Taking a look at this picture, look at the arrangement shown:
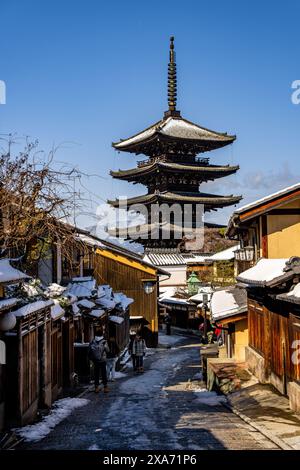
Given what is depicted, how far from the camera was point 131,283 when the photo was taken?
1401 inches

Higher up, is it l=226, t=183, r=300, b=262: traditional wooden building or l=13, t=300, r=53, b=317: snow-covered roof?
l=226, t=183, r=300, b=262: traditional wooden building

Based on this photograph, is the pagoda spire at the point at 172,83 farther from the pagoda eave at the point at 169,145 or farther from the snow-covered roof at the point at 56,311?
the snow-covered roof at the point at 56,311

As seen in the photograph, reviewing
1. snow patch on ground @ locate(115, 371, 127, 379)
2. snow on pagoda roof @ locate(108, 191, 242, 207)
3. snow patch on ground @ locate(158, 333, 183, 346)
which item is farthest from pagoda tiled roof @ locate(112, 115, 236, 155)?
snow patch on ground @ locate(115, 371, 127, 379)

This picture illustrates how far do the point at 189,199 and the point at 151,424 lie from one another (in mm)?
43219

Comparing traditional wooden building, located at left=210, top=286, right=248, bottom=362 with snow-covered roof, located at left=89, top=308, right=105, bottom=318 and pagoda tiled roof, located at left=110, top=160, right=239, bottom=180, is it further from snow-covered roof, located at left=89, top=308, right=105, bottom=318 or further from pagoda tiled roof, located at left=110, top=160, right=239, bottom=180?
pagoda tiled roof, located at left=110, top=160, right=239, bottom=180

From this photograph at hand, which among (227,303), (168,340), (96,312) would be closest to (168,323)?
(168,340)

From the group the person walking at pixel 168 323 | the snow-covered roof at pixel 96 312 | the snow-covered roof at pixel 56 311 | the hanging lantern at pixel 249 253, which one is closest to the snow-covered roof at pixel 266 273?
the hanging lantern at pixel 249 253

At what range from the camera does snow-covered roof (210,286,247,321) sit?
1997cm

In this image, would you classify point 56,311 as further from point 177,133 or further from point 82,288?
point 177,133

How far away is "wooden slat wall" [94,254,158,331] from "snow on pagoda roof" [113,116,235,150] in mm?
18985

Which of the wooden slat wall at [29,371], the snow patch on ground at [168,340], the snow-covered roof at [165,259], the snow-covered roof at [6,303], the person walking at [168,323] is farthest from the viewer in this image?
the snow-covered roof at [165,259]

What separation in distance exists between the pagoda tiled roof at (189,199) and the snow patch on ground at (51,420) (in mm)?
39207

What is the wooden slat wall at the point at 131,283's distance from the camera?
33.7 m
